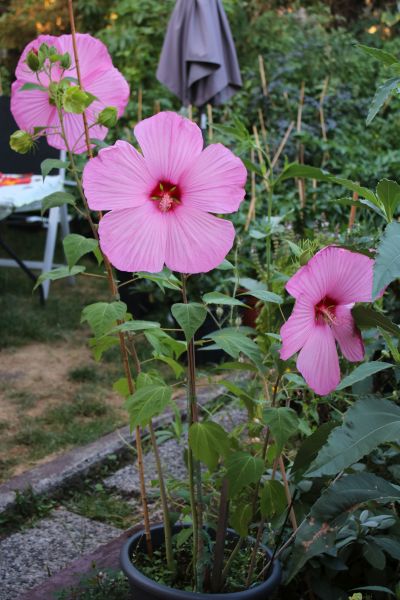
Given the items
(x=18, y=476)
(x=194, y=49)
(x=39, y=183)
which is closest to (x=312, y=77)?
(x=194, y=49)

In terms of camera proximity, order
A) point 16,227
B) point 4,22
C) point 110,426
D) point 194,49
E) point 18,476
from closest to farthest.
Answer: point 18,476 < point 110,426 < point 194,49 < point 16,227 < point 4,22

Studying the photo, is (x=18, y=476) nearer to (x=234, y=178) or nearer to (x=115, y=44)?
(x=234, y=178)

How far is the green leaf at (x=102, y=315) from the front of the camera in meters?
1.41

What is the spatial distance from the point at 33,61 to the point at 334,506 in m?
0.86

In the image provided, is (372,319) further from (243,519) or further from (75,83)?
(75,83)

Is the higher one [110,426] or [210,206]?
[210,206]

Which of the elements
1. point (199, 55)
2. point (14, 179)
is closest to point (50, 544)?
point (14, 179)

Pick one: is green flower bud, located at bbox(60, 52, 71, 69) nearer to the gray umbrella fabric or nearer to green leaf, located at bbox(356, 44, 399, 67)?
green leaf, located at bbox(356, 44, 399, 67)

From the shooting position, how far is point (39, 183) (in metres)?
5.41

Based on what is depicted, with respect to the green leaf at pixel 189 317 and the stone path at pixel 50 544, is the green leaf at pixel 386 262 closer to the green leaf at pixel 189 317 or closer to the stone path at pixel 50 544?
the green leaf at pixel 189 317

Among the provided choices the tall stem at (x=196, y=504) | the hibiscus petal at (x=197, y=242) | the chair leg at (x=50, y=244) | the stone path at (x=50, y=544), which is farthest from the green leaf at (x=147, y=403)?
the chair leg at (x=50, y=244)

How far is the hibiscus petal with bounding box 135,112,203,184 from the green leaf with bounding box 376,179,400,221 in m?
0.27

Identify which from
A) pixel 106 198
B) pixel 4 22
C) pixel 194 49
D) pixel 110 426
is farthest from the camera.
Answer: pixel 4 22

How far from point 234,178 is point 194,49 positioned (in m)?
4.92
